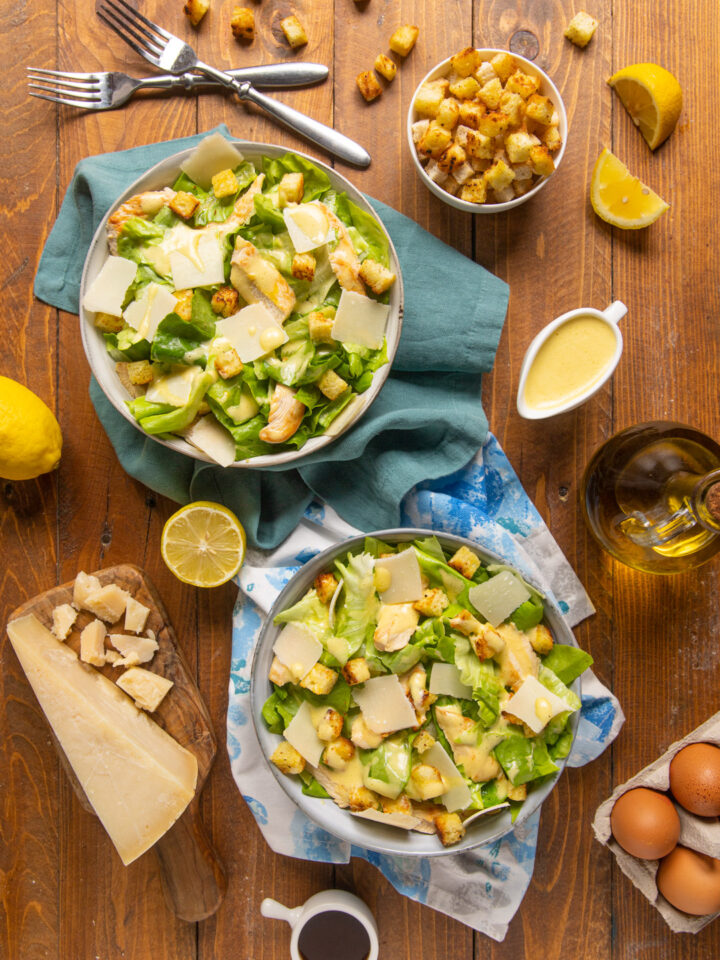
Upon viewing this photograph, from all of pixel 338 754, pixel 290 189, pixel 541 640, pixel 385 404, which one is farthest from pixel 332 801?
pixel 290 189

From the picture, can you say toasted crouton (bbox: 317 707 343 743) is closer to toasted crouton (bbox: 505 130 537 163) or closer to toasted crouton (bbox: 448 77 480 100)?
toasted crouton (bbox: 505 130 537 163)

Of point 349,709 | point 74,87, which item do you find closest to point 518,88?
point 74,87

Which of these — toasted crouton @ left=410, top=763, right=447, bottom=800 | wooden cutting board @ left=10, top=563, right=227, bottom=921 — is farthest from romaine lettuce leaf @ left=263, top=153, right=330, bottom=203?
toasted crouton @ left=410, top=763, right=447, bottom=800

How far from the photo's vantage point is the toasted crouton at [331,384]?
200 centimetres

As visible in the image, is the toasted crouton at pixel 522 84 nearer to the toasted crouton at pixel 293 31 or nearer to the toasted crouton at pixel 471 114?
the toasted crouton at pixel 471 114

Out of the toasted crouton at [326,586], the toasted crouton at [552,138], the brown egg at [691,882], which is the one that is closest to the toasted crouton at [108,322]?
the toasted crouton at [326,586]

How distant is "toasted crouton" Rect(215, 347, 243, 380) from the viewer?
1.99m

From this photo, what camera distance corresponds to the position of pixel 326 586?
205 centimetres

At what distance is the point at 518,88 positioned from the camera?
2139 millimetres

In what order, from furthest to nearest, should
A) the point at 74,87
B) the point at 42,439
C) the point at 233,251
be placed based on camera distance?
the point at 74,87
the point at 42,439
the point at 233,251

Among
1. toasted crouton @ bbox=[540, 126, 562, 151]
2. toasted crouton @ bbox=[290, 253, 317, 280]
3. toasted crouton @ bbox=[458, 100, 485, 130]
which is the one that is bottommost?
toasted crouton @ bbox=[290, 253, 317, 280]

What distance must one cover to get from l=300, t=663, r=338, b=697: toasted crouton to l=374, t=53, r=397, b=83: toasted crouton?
69.7 inches

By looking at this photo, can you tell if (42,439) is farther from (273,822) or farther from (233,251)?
(273,822)

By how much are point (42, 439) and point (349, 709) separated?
3.80 feet
